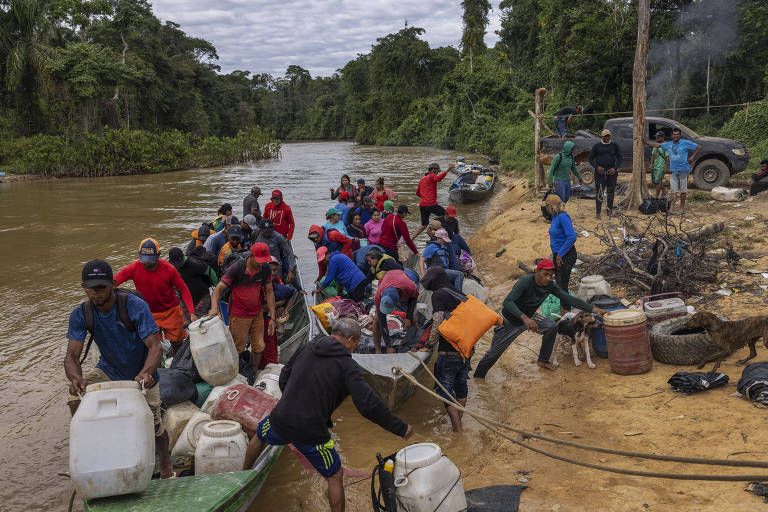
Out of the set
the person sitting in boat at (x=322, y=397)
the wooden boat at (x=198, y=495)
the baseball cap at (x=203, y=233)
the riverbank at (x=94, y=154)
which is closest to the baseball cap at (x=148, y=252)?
the wooden boat at (x=198, y=495)

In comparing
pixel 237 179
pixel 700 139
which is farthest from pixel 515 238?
pixel 237 179

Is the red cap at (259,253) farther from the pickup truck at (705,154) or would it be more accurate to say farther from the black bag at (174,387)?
the pickup truck at (705,154)

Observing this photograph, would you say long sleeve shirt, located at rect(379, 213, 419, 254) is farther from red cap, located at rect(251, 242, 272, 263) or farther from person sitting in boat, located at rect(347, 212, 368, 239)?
red cap, located at rect(251, 242, 272, 263)

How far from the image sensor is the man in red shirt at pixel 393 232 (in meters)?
8.90

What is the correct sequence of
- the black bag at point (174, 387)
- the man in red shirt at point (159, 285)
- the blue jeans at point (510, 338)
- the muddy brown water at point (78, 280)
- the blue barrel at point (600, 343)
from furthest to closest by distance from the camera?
1. the blue barrel at point (600, 343)
2. the blue jeans at point (510, 338)
3. the man in red shirt at point (159, 285)
4. the muddy brown water at point (78, 280)
5. the black bag at point (174, 387)

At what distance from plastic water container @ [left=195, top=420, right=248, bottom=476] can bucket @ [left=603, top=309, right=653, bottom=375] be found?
13.1 ft

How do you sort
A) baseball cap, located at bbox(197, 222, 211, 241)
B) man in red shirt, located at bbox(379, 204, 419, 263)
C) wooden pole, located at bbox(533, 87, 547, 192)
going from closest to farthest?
1. baseball cap, located at bbox(197, 222, 211, 241)
2. man in red shirt, located at bbox(379, 204, 419, 263)
3. wooden pole, located at bbox(533, 87, 547, 192)

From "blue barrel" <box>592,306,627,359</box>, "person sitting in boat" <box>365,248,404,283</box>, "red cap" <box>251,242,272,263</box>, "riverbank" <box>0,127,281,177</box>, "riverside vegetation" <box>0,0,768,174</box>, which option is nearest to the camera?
"red cap" <box>251,242,272,263</box>

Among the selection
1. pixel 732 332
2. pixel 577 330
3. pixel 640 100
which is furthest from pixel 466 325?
pixel 640 100

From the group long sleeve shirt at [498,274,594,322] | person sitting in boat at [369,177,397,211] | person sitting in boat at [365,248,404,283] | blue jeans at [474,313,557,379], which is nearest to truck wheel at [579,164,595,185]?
person sitting in boat at [369,177,397,211]

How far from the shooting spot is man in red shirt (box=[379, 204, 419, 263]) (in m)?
8.90

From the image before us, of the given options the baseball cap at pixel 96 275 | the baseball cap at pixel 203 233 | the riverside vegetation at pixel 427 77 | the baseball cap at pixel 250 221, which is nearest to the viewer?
the baseball cap at pixel 96 275

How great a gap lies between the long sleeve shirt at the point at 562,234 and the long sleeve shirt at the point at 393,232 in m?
2.27

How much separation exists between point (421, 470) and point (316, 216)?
1763 centimetres
